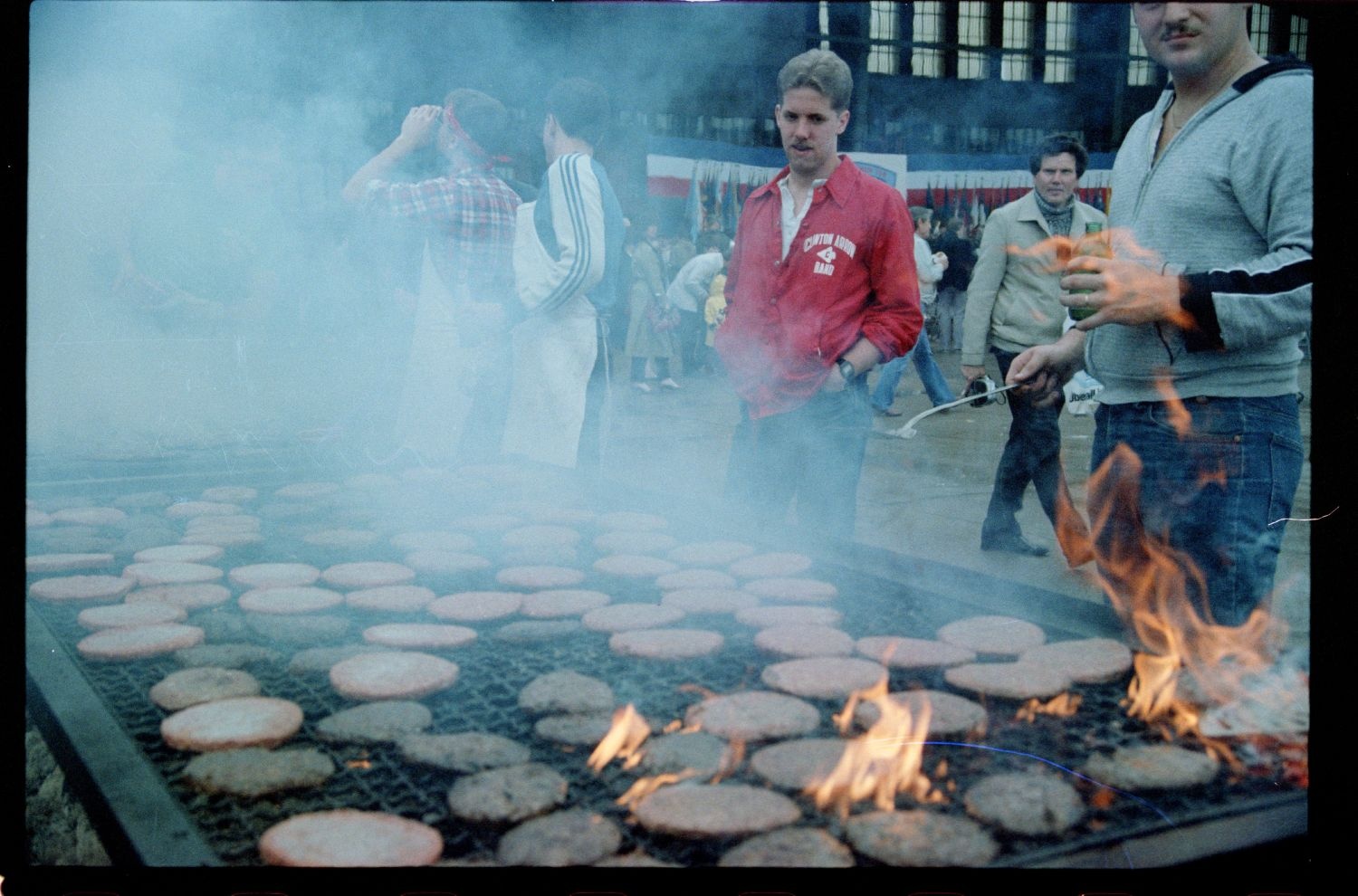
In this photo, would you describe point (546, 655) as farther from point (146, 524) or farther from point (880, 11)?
point (880, 11)

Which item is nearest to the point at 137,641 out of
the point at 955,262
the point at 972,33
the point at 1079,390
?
the point at 972,33

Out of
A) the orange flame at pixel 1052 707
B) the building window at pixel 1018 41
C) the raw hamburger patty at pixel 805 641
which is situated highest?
the building window at pixel 1018 41

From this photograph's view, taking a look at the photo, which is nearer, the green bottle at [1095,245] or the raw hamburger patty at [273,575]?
the green bottle at [1095,245]

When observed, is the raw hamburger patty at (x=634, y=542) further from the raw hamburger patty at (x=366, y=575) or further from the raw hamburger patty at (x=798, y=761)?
the raw hamburger patty at (x=798, y=761)

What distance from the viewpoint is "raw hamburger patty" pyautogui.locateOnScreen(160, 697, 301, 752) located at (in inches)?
53.6

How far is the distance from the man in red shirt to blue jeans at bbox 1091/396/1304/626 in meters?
0.92

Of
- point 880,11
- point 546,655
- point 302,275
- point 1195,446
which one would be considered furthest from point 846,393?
point 880,11

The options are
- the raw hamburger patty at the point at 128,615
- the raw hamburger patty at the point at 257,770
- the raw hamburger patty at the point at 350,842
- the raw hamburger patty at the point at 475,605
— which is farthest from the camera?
the raw hamburger patty at the point at 475,605

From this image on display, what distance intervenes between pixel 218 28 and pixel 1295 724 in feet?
9.81

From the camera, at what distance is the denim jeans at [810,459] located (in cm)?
269

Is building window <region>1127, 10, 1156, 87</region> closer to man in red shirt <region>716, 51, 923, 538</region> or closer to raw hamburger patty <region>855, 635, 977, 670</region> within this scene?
man in red shirt <region>716, 51, 923, 538</region>

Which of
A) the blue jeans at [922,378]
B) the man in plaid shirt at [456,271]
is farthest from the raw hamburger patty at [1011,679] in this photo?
the blue jeans at [922,378]

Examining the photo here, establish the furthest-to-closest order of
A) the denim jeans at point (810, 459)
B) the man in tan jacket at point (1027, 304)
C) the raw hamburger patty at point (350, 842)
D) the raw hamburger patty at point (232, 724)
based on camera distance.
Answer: the man in tan jacket at point (1027, 304), the denim jeans at point (810, 459), the raw hamburger patty at point (232, 724), the raw hamburger patty at point (350, 842)

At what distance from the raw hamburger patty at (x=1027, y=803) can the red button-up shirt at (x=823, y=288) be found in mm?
1480
